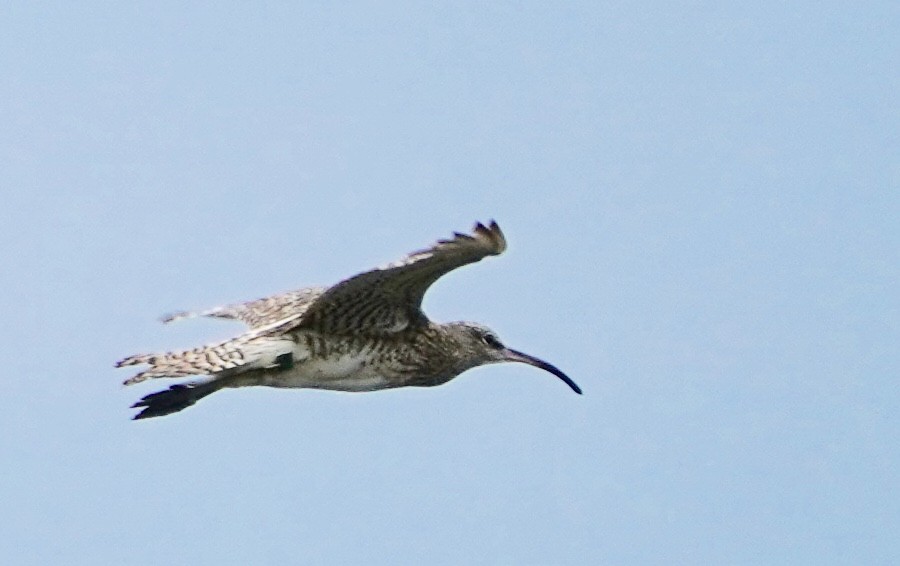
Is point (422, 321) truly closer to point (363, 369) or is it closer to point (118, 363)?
point (363, 369)

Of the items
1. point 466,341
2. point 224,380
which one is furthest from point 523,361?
point 224,380

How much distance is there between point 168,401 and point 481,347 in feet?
7.87

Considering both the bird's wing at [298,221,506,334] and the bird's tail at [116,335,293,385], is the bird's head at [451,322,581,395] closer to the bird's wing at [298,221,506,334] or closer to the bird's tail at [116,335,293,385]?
the bird's wing at [298,221,506,334]

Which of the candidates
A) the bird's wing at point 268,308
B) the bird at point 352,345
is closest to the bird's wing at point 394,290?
the bird at point 352,345

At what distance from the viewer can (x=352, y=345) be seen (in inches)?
464

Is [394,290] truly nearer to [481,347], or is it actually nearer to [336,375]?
[336,375]

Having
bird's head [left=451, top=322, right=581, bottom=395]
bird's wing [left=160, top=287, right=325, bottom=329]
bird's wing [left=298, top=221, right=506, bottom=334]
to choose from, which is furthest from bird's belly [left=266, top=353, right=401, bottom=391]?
bird's head [left=451, top=322, right=581, bottom=395]

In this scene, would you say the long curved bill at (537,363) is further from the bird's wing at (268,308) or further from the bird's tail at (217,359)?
the bird's tail at (217,359)

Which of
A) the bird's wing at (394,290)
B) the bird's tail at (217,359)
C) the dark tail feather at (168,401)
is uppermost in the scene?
the bird's wing at (394,290)

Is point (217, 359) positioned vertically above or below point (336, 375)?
below

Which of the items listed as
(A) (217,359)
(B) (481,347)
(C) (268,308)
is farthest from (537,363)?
(A) (217,359)

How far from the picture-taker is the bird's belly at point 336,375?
1165cm

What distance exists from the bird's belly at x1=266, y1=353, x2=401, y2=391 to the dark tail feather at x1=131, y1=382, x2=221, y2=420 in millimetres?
569

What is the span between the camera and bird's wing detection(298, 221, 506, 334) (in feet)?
34.1
